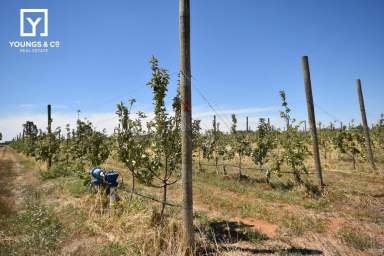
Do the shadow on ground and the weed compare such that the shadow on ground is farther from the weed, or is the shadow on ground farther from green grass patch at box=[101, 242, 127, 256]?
green grass patch at box=[101, 242, 127, 256]

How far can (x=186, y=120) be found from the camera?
569 cm

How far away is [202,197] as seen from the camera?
12211 mm

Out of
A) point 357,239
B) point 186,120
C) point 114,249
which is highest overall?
point 186,120

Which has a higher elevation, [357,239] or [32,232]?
[32,232]

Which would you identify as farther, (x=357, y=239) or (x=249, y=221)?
(x=249, y=221)

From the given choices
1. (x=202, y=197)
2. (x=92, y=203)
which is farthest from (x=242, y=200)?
(x=92, y=203)

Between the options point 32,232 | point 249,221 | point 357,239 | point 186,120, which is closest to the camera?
point 186,120

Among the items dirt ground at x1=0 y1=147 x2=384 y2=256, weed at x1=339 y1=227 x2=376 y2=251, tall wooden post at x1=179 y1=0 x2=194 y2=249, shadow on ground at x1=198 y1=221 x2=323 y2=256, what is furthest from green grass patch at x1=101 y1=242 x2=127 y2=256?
weed at x1=339 y1=227 x2=376 y2=251

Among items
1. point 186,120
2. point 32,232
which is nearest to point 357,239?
point 186,120

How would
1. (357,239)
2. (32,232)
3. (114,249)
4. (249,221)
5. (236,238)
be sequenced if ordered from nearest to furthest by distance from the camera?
(114,249)
(357,239)
(236,238)
(32,232)
(249,221)

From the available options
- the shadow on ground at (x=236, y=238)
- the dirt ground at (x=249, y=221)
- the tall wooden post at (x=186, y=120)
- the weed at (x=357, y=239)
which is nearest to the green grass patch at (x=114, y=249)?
the dirt ground at (x=249, y=221)

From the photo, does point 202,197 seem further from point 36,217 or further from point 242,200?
point 36,217

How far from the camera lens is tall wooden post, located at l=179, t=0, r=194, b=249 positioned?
553 cm

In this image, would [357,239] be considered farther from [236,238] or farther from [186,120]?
[186,120]
